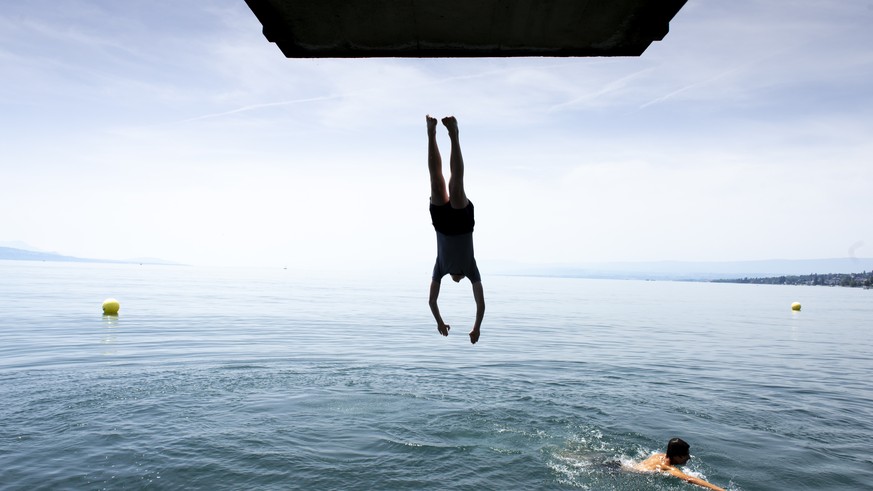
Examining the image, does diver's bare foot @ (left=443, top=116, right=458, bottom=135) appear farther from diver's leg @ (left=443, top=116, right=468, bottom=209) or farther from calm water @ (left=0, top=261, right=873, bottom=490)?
calm water @ (left=0, top=261, right=873, bottom=490)

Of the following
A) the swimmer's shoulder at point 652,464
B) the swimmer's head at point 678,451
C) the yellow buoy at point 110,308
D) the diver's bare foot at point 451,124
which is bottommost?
the swimmer's shoulder at point 652,464

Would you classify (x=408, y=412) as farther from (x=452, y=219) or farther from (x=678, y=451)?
(x=452, y=219)

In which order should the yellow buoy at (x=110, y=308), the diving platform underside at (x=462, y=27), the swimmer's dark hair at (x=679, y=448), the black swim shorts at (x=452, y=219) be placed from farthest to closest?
1. the yellow buoy at (x=110, y=308)
2. the swimmer's dark hair at (x=679, y=448)
3. the black swim shorts at (x=452, y=219)
4. the diving platform underside at (x=462, y=27)

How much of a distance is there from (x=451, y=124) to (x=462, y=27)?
6.14 feet

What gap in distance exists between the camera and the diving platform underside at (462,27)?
5129 millimetres

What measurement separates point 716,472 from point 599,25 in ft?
42.4

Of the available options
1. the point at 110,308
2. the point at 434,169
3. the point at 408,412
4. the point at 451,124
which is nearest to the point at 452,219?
the point at 434,169

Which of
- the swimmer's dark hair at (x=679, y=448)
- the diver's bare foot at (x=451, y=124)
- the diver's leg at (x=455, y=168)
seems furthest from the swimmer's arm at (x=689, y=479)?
the diver's bare foot at (x=451, y=124)

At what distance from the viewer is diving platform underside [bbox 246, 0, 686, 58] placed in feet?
16.8

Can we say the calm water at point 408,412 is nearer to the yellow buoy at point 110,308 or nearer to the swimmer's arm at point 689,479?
the swimmer's arm at point 689,479

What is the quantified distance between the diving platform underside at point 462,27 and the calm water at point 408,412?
33.2 ft

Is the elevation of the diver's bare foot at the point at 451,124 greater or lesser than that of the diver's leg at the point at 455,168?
greater

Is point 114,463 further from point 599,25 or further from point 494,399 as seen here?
point 599,25

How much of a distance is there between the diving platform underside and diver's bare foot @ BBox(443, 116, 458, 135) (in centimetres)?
130
